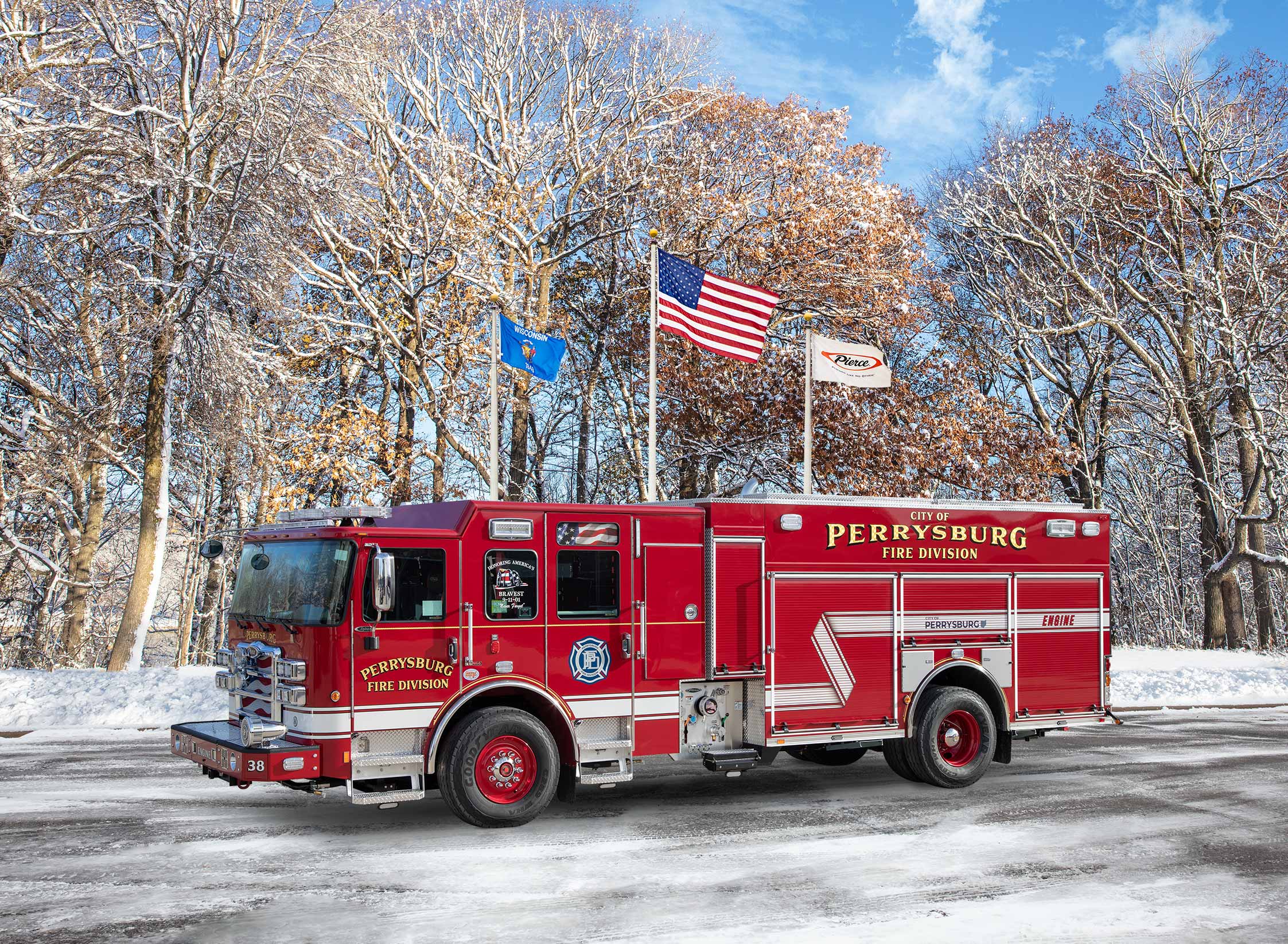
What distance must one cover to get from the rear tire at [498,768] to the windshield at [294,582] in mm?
1476

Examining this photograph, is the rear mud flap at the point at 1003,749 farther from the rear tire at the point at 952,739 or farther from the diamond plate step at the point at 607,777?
the diamond plate step at the point at 607,777

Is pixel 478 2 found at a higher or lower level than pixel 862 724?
higher

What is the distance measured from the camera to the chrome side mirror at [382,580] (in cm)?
838

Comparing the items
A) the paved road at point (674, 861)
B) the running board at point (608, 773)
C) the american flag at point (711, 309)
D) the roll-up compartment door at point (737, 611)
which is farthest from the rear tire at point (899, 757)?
the american flag at point (711, 309)

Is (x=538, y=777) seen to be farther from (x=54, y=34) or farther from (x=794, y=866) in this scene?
(x=54, y=34)

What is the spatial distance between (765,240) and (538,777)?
805 inches

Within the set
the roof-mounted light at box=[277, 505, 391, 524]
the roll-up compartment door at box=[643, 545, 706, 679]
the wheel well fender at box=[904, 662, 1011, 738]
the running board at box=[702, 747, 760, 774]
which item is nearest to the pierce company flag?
the wheel well fender at box=[904, 662, 1011, 738]

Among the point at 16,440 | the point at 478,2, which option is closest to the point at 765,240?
the point at 478,2

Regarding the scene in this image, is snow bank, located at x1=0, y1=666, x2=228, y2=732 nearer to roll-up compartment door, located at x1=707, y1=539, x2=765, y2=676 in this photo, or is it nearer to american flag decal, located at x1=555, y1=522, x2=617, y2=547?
american flag decal, located at x1=555, y1=522, x2=617, y2=547

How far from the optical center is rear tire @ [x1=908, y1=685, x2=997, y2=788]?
441 inches

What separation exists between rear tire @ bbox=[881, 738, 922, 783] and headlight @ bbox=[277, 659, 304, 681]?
583cm

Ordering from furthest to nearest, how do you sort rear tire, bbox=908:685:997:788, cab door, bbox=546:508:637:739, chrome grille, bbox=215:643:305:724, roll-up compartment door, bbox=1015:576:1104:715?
1. roll-up compartment door, bbox=1015:576:1104:715
2. rear tire, bbox=908:685:997:788
3. cab door, bbox=546:508:637:739
4. chrome grille, bbox=215:643:305:724

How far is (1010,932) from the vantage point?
6.59m

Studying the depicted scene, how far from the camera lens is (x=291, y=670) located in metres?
8.78
